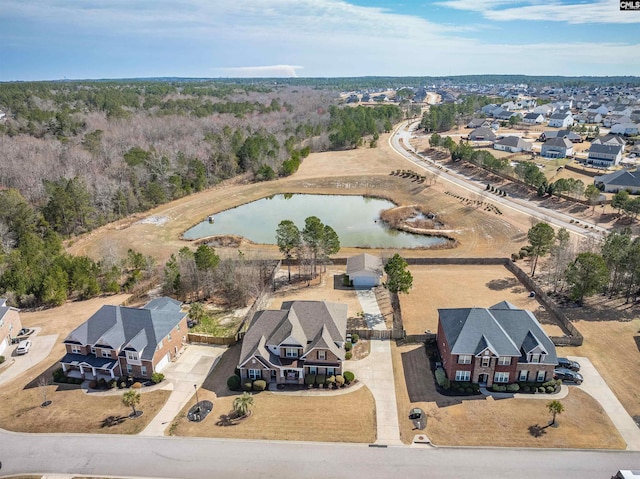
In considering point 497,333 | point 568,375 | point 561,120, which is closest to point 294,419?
point 497,333

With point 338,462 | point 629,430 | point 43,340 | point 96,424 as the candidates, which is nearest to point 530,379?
point 629,430

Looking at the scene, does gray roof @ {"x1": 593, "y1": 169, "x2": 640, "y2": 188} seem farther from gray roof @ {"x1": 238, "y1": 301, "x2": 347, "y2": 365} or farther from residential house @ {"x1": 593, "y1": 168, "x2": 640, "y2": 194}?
gray roof @ {"x1": 238, "y1": 301, "x2": 347, "y2": 365}

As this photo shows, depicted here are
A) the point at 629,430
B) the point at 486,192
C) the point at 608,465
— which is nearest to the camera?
the point at 608,465

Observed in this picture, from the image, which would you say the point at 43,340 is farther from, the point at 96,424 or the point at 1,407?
the point at 96,424

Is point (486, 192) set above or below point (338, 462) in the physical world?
above

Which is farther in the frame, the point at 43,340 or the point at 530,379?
the point at 43,340

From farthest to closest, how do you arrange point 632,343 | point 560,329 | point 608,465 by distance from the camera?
point 560,329
point 632,343
point 608,465
